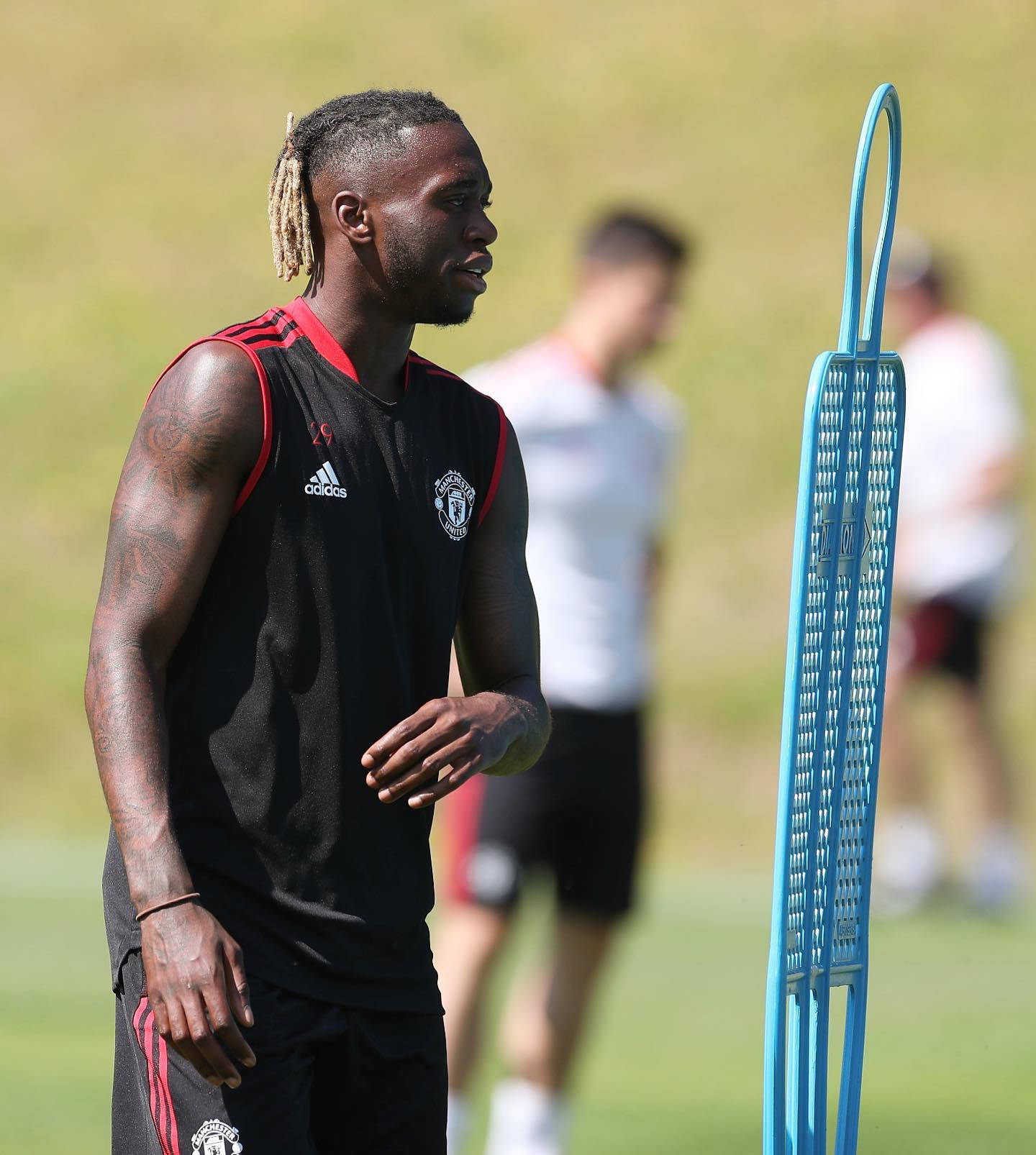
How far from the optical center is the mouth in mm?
3184

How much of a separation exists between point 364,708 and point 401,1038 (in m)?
0.51

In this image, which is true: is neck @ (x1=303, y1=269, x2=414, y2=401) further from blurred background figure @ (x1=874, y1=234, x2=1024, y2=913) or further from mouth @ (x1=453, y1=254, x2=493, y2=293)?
blurred background figure @ (x1=874, y1=234, x2=1024, y2=913)

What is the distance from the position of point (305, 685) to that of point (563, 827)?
2793 mm

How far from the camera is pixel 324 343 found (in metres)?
3.17

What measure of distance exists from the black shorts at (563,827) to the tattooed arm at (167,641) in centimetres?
276

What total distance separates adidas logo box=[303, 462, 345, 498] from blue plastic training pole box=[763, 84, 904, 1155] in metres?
0.73

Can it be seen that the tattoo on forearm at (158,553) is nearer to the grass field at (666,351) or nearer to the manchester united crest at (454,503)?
the manchester united crest at (454,503)

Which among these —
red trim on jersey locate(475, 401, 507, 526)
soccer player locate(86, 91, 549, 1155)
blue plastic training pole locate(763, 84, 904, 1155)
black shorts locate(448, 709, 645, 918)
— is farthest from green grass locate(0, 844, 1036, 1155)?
red trim on jersey locate(475, 401, 507, 526)

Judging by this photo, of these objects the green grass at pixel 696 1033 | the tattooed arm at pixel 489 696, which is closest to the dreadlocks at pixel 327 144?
the tattooed arm at pixel 489 696

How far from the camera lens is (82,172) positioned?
2420 centimetres

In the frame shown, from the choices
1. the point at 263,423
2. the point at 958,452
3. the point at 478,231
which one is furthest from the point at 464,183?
the point at 958,452

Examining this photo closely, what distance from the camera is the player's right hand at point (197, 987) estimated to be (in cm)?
278

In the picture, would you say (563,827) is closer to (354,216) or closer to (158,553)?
(354,216)

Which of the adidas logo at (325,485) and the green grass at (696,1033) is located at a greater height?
the adidas logo at (325,485)
